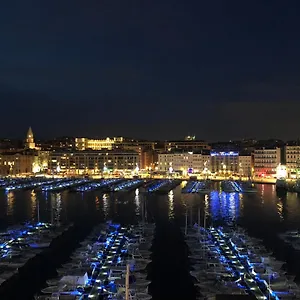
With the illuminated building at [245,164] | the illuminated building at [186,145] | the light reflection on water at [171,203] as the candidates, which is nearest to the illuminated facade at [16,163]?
the illuminated building at [186,145]

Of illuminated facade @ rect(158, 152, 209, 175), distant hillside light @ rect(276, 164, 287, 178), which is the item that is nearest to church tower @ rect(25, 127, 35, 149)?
illuminated facade @ rect(158, 152, 209, 175)

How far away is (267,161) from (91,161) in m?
18.6

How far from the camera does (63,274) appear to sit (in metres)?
10.4

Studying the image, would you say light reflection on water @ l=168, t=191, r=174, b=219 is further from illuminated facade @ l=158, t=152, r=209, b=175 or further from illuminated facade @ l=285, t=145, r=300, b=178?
illuminated facade @ l=158, t=152, r=209, b=175

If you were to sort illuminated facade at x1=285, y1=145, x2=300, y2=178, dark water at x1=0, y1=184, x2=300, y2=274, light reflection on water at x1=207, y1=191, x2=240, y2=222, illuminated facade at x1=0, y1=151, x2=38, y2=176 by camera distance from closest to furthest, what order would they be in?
1. dark water at x1=0, y1=184, x2=300, y2=274
2. light reflection on water at x1=207, y1=191, x2=240, y2=222
3. illuminated facade at x1=285, y1=145, x2=300, y2=178
4. illuminated facade at x1=0, y1=151, x2=38, y2=176

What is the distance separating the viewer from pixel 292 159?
Result: 136 ft

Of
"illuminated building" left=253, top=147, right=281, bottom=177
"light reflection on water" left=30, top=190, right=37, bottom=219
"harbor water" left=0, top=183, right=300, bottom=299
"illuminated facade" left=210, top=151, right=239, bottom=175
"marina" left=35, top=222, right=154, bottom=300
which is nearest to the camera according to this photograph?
"marina" left=35, top=222, right=154, bottom=300

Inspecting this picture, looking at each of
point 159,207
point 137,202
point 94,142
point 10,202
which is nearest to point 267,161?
point 137,202

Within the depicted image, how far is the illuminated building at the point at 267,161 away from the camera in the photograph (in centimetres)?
4216

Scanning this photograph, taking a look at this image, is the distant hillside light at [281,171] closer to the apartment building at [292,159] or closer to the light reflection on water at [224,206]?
the apartment building at [292,159]

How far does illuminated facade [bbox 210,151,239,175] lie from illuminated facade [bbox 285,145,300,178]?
5.50m

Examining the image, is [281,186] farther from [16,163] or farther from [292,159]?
[16,163]

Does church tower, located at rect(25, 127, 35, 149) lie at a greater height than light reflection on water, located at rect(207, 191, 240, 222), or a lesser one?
greater

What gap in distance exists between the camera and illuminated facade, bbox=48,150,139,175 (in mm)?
50125
